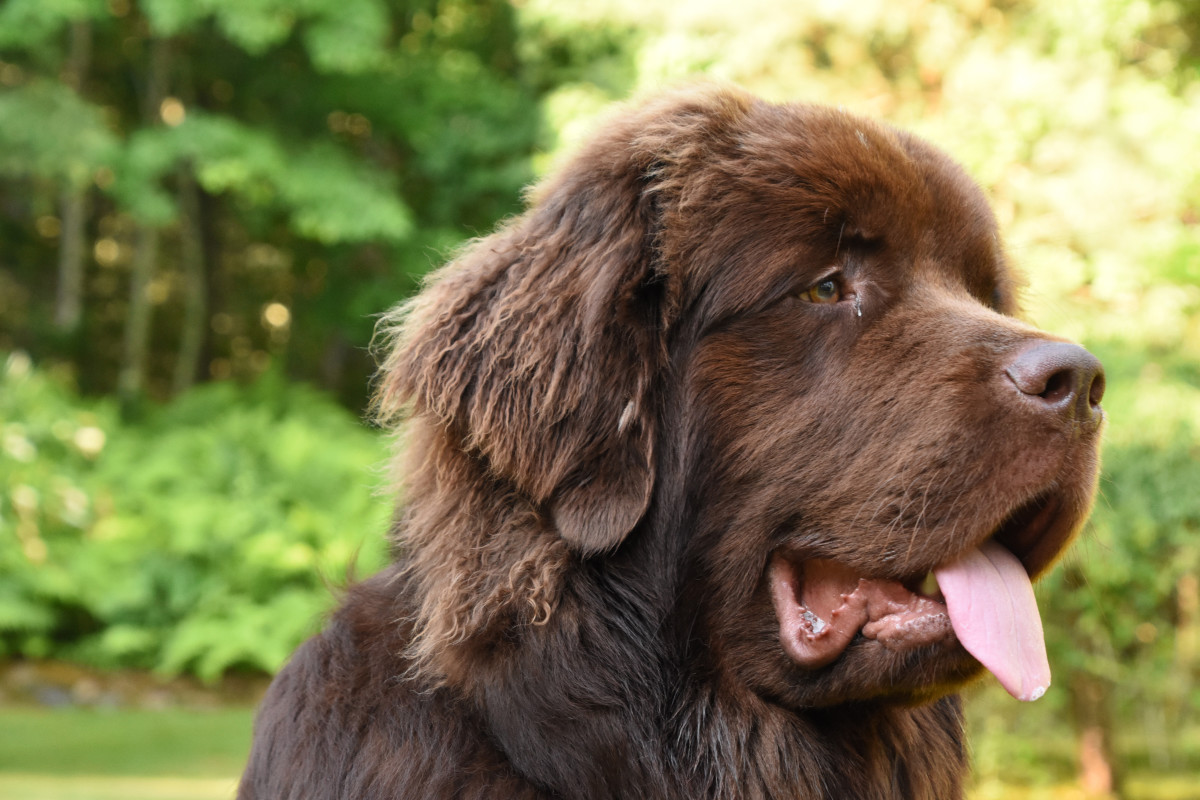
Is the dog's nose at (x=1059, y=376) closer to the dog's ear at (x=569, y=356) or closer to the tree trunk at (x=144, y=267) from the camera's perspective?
the dog's ear at (x=569, y=356)

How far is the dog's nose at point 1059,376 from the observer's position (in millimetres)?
2100

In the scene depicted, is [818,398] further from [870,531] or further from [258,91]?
[258,91]

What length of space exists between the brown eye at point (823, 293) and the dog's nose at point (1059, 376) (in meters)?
0.40

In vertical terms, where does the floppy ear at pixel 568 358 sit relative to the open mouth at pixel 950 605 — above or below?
above

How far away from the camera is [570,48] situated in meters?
15.3

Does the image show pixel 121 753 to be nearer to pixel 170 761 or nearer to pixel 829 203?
pixel 170 761

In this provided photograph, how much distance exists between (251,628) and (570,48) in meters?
8.90

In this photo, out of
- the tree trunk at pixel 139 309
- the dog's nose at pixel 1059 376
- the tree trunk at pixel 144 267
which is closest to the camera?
the dog's nose at pixel 1059 376

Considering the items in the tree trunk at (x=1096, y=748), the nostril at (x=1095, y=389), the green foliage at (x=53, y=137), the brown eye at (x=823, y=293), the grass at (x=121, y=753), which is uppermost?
the brown eye at (x=823, y=293)

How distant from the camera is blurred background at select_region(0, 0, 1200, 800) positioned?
7156mm

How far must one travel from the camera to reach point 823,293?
236cm

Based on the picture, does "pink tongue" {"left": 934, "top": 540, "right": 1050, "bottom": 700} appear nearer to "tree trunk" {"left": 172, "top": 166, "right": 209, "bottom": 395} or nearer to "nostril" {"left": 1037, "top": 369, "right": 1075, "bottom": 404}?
"nostril" {"left": 1037, "top": 369, "right": 1075, "bottom": 404}

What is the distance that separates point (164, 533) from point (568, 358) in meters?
10.2

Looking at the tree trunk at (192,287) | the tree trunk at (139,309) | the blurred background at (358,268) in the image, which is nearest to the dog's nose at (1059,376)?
the blurred background at (358,268)
